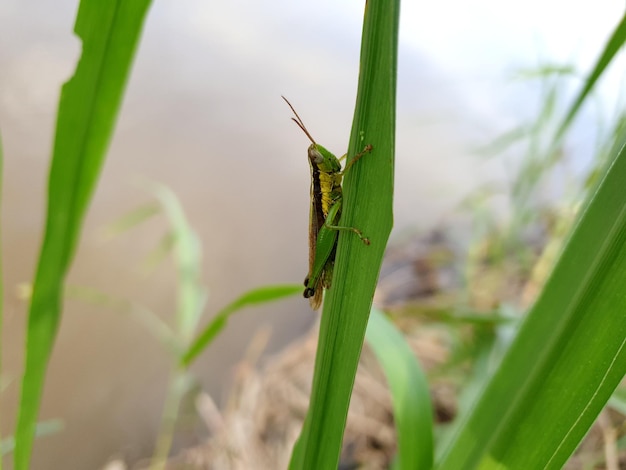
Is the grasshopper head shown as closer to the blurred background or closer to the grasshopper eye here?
the grasshopper eye

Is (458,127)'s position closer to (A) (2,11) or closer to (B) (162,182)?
(B) (162,182)

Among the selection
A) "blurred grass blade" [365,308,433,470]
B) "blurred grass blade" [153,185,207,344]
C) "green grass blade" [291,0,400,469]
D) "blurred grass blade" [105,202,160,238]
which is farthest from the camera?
"blurred grass blade" [105,202,160,238]

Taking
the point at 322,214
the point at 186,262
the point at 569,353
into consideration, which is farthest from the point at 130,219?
the point at 569,353

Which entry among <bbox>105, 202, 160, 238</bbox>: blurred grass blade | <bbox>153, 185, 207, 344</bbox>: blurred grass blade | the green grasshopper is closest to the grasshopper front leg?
the green grasshopper

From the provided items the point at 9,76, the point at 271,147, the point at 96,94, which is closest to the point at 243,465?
the point at 96,94

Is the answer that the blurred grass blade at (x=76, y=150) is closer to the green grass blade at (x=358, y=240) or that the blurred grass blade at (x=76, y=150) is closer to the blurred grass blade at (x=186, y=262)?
the green grass blade at (x=358, y=240)

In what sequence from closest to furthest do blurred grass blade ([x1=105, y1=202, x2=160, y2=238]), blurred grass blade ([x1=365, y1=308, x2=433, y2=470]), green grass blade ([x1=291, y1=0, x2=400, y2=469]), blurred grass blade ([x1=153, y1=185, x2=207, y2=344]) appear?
green grass blade ([x1=291, y1=0, x2=400, y2=469]) → blurred grass blade ([x1=365, y1=308, x2=433, y2=470]) → blurred grass blade ([x1=153, y1=185, x2=207, y2=344]) → blurred grass blade ([x1=105, y1=202, x2=160, y2=238])

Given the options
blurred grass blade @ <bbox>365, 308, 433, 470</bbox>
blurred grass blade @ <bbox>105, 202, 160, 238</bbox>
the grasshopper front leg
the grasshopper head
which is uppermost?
the grasshopper head
